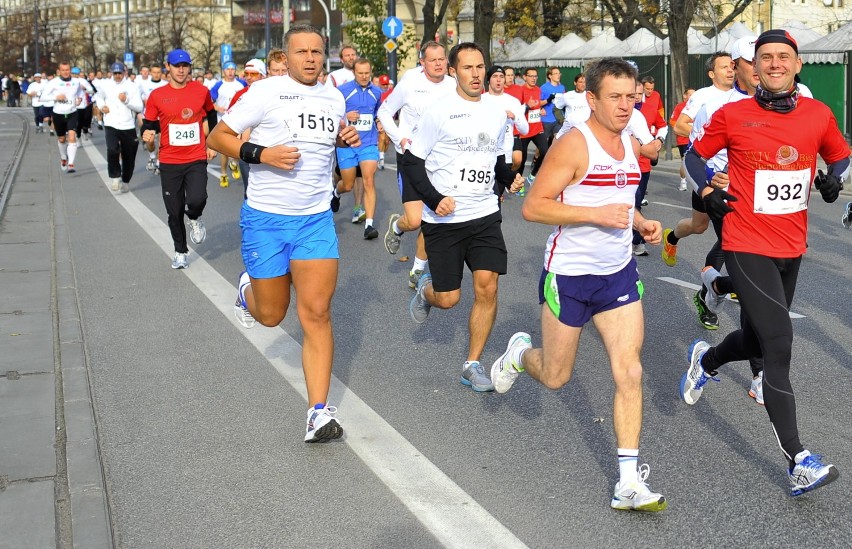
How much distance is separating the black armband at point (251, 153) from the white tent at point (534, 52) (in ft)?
117

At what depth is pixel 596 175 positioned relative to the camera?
Result: 195 inches

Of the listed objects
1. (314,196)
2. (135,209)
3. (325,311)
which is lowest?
(135,209)

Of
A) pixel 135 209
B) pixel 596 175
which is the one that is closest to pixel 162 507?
pixel 596 175

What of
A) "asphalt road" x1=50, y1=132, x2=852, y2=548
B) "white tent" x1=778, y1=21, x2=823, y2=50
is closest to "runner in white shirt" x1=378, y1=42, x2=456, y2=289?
"asphalt road" x1=50, y1=132, x2=852, y2=548

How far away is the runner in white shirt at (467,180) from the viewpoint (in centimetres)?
664

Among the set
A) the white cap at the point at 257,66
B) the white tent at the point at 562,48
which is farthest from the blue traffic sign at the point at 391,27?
the white cap at the point at 257,66

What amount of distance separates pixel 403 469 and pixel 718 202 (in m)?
1.75

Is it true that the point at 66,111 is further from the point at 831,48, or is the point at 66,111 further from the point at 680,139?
the point at 831,48

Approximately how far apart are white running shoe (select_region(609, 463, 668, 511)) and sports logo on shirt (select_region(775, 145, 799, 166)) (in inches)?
60.2

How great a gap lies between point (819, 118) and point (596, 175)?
1.09m

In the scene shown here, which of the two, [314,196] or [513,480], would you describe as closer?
[513,480]

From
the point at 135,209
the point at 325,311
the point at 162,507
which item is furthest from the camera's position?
the point at 135,209

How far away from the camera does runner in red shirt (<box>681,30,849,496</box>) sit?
519 centimetres

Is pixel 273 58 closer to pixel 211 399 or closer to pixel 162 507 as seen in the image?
pixel 211 399
